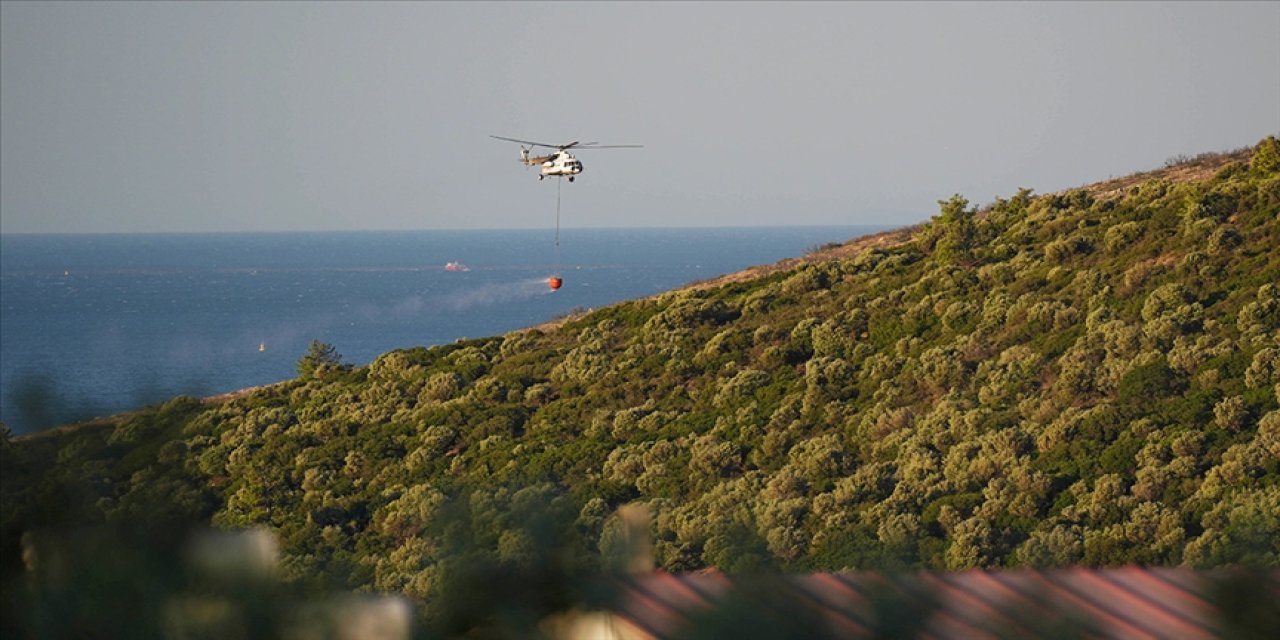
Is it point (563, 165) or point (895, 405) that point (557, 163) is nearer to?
point (563, 165)

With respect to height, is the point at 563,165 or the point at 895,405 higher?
the point at 563,165

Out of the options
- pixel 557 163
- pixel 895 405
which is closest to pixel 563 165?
pixel 557 163

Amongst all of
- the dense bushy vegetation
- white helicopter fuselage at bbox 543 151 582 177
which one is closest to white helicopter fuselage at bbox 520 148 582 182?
white helicopter fuselage at bbox 543 151 582 177

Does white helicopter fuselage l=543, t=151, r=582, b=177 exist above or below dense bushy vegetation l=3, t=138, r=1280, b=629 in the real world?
above

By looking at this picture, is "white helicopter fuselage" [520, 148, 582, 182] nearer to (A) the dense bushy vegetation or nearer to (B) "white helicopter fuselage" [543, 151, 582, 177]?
(B) "white helicopter fuselage" [543, 151, 582, 177]

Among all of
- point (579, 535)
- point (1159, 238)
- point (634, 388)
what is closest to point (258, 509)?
point (634, 388)

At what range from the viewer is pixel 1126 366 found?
83.6ft

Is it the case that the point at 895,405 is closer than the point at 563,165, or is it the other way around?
the point at 895,405

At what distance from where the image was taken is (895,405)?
2711cm

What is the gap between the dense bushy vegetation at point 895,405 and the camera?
20328mm

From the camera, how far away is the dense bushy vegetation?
2033cm

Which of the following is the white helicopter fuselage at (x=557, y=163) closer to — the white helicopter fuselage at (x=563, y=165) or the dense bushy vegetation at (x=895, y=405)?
the white helicopter fuselage at (x=563, y=165)

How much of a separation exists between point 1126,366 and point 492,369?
1598 cm

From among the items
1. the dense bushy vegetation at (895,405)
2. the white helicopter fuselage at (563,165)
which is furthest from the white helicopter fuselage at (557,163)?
the dense bushy vegetation at (895,405)
